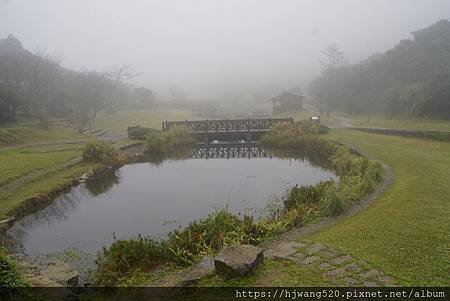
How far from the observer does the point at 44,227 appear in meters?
12.8

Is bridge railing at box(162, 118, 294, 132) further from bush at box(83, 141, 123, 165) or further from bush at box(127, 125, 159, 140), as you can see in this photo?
bush at box(83, 141, 123, 165)

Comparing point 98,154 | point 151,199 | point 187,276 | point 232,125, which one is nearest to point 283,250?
point 187,276

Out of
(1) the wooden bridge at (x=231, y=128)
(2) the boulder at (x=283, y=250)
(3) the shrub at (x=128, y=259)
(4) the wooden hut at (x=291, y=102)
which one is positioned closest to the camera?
(2) the boulder at (x=283, y=250)

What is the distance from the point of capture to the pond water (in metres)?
11.9

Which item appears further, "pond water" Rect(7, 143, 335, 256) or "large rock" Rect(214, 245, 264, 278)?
"pond water" Rect(7, 143, 335, 256)

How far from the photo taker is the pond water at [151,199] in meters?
11.9

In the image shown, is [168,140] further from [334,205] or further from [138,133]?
[334,205]

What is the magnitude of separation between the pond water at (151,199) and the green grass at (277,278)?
5.21 metres

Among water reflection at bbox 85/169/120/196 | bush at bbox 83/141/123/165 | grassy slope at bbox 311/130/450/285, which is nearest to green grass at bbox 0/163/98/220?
water reflection at bbox 85/169/120/196

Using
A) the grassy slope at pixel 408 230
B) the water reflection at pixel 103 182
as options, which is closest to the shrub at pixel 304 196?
the grassy slope at pixel 408 230

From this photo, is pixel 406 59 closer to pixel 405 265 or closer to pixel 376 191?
pixel 376 191

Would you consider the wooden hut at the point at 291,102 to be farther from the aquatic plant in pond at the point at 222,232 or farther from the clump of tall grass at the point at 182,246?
the clump of tall grass at the point at 182,246

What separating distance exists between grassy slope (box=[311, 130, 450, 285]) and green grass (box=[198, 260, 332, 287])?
4.40ft

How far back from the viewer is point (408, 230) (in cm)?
846
